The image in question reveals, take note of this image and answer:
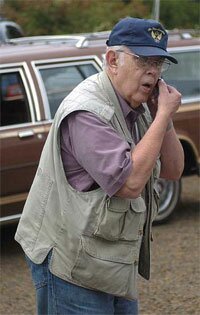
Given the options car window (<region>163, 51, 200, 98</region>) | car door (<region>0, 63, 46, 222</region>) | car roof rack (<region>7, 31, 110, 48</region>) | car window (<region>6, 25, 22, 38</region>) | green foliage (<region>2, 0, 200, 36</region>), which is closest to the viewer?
car door (<region>0, 63, 46, 222</region>)

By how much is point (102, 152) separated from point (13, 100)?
11.4 feet

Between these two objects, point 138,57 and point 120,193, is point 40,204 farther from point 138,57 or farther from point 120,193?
point 138,57

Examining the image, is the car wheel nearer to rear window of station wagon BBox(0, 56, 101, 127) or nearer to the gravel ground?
the gravel ground

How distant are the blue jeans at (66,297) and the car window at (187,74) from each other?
4277 millimetres

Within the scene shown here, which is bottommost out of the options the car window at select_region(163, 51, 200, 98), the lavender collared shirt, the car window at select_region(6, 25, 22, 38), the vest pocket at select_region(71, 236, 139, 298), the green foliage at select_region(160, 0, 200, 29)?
the green foliage at select_region(160, 0, 200, 29)

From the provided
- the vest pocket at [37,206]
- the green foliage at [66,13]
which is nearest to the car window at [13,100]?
the vest pocket at [37,206]

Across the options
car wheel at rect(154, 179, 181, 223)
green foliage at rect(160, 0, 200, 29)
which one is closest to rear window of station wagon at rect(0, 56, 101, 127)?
car wheel at rect(154, 179, 181, 223)

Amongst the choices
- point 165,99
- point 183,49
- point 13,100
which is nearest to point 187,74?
point 183,49

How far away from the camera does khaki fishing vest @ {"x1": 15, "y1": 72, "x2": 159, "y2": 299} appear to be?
2512 millimetres

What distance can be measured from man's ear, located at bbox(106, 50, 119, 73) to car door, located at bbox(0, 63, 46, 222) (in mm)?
3127

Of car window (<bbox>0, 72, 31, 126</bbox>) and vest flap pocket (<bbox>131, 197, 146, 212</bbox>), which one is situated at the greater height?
vest flap pocket (<bbox>131, 197, 146, 212</bbox>)

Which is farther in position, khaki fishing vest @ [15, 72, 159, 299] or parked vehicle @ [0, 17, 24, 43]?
parked vehicle @ [0, 17, 24, 43]

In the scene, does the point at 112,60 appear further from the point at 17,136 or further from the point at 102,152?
the point at 17,136

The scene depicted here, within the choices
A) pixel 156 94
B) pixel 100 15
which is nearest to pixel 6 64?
pixel 156 94
